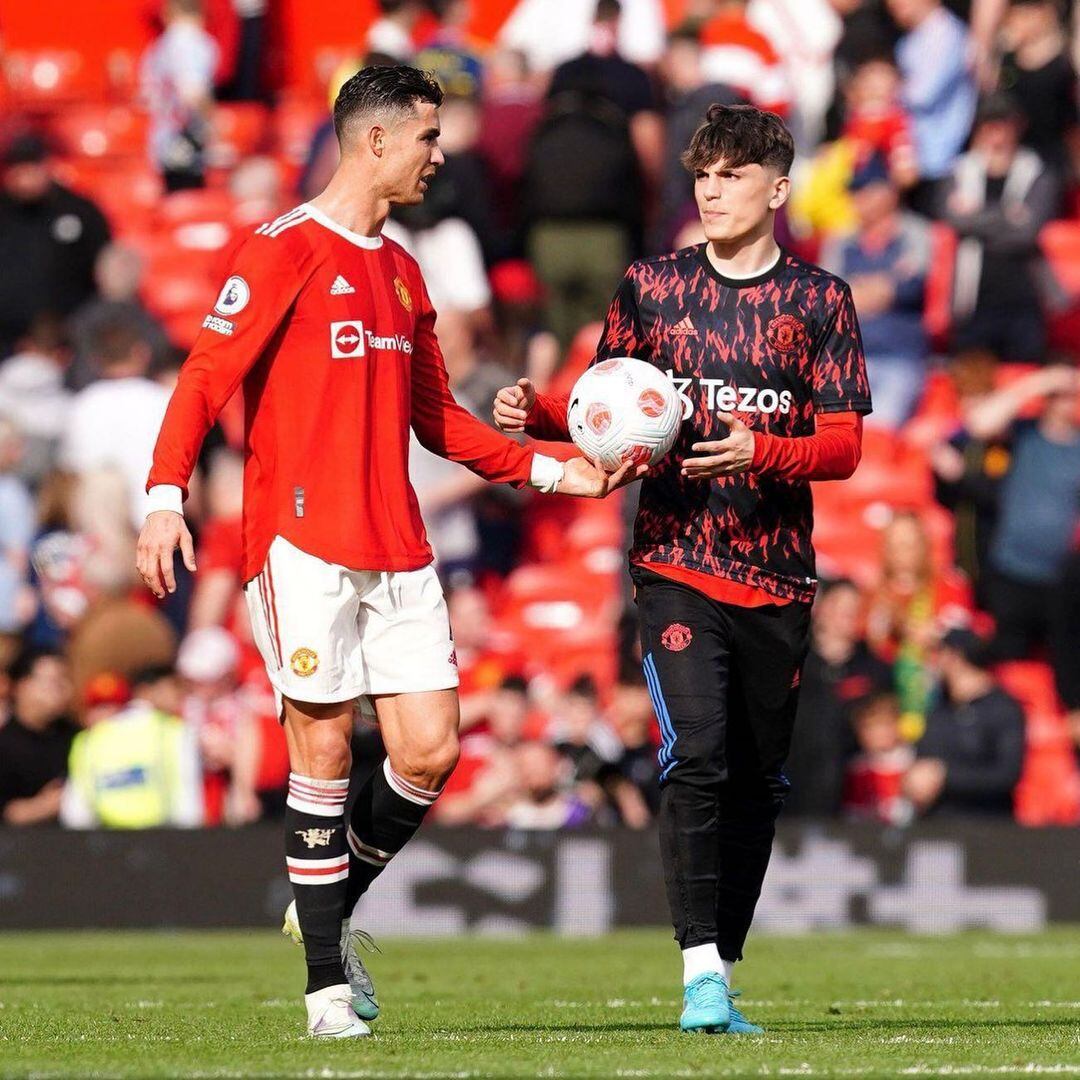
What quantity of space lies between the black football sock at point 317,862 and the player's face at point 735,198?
197 centimetres

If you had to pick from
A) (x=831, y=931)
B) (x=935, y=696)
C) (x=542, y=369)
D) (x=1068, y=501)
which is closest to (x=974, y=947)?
(x=831, y=931)

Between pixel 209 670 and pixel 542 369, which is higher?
pixel 542 369

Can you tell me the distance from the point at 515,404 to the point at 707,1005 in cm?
185

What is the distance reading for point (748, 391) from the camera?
24.1 feet

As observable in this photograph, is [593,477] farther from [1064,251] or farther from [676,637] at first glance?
[1064,251]

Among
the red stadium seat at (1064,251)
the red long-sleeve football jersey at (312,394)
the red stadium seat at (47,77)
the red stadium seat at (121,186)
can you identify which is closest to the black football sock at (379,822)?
the red long-sleeve football jersey at (312,394)

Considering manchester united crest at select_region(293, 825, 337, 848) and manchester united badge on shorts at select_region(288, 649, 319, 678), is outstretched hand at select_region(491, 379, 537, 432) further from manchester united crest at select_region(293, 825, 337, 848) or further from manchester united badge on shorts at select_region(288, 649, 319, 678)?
manchester united crest at select_region(293, 825, 337, 848)

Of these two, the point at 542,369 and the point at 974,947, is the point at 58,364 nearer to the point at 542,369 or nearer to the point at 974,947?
the point at 542,369

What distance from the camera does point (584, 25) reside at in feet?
65.2

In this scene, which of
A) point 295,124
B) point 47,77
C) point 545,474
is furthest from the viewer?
point 47,77

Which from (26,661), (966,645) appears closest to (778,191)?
(966,645)

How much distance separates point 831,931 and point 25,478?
20.7 ft

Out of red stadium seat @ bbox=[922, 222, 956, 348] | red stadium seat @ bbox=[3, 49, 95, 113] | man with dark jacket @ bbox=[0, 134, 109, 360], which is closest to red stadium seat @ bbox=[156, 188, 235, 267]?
man with dark jacket @ bbox=[0, 134, 109, 360]

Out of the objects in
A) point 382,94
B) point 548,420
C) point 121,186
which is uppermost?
point 121,186
